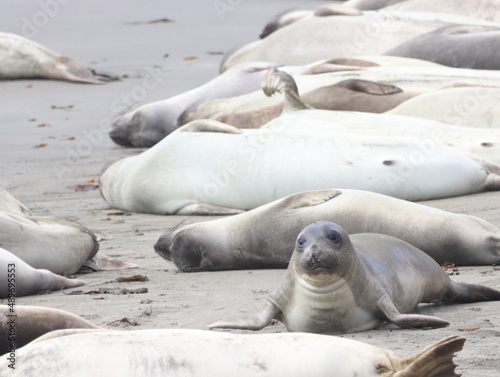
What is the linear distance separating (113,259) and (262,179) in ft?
5.56

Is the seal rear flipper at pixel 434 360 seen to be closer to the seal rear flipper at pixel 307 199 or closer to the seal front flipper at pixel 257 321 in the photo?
the seal front flipper at pixel 257 321

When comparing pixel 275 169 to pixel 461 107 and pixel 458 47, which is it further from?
pixel 458 47

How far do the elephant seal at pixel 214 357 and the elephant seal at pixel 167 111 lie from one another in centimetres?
749

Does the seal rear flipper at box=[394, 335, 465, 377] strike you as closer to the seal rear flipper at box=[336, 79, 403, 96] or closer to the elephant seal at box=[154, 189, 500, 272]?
the elephant seal at box=[154, 189, 500, 272]

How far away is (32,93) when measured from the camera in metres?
12.7

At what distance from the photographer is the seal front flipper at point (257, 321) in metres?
3.73

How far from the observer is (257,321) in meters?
3.81

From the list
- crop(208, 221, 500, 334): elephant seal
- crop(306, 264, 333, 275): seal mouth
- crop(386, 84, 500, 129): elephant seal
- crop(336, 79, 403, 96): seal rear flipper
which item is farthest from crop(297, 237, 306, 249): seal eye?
crop(336, 79, 403, 96): seal rear flipper

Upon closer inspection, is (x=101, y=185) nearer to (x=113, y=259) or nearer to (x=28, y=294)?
(x=113, y=259)

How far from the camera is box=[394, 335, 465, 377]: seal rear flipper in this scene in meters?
2.57

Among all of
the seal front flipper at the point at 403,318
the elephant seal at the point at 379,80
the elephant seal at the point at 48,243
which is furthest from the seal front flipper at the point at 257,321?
the elephant seal at the point at 379,80

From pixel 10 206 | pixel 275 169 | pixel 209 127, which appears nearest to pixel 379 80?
pixel 209 127

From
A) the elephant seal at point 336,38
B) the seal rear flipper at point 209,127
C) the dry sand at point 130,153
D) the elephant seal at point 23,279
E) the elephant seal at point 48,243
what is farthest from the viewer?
the elephant seal at point 336,38

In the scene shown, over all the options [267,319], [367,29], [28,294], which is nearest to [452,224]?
[267,319]
